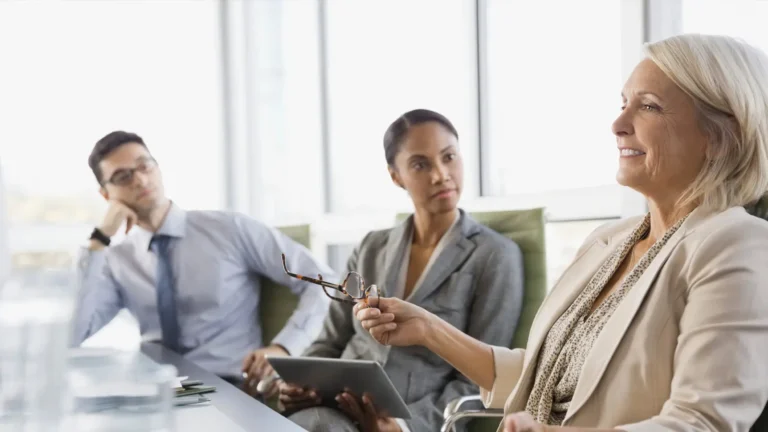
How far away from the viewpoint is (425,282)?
2.46 m

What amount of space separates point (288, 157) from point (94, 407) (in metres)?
3.59

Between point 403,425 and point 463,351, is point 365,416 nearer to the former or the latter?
point 403,425

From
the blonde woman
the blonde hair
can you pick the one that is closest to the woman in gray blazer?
the blonde woman

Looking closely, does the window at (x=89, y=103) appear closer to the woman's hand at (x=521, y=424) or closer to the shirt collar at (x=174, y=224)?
the shirt collar at (x=174, y=224)

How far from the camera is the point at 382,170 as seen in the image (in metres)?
4.38

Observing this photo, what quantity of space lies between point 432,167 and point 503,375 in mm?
967

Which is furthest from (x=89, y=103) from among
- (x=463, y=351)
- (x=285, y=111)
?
(x=463, y=351)

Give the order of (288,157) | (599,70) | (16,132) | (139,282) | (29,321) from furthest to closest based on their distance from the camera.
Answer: (288,157) < (16,132) < (139,282) < (599,70) < (29,321)

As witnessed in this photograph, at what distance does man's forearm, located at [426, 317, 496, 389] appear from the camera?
184cm

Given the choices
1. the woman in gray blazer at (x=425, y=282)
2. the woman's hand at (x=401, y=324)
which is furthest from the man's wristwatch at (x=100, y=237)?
the woman's hand at (x=401, y=324)

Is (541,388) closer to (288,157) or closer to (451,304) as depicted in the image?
(451,304)

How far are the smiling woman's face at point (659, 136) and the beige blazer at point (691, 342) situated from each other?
113 millimetres

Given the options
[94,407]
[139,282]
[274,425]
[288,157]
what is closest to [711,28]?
[274,425]

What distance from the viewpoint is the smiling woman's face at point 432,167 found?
8.58 feet
